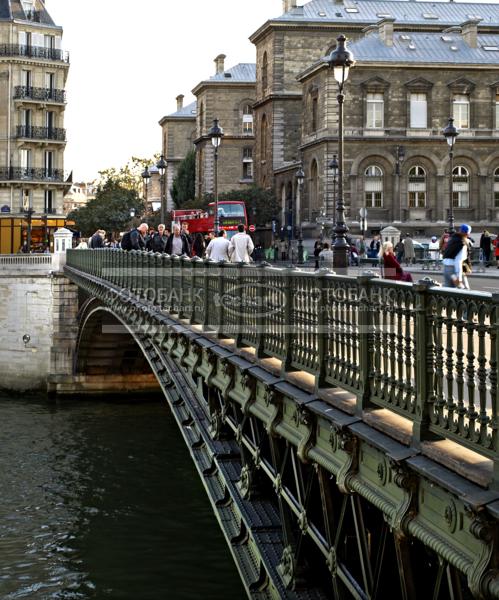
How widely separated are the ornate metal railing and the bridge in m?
0.01

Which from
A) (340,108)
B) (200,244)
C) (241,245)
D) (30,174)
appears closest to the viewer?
(340,108)

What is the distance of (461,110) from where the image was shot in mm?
60625

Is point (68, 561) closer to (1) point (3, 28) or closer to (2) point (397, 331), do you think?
(2) point (397, 331)

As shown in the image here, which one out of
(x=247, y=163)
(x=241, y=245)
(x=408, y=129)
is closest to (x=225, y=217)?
(x=408, y=129)

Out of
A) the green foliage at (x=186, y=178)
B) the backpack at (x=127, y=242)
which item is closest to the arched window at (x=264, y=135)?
the green foliage at (x=186, y=178)

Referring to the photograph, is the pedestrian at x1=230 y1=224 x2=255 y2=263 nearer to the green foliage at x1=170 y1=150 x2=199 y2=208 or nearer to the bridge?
the bridge

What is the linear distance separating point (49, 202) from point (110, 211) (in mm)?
30499

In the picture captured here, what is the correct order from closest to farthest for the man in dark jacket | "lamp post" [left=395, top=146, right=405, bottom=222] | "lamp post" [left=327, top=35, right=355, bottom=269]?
"lamp post" [left=327, top=35, right=355, bottom=269] → the man in dark jacket → "lamp post" [left=395, top=146, right=405, bottom=222]

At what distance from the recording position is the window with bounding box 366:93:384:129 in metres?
59.8

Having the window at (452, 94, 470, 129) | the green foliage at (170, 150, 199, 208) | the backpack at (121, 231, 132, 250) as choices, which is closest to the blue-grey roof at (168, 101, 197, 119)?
the green foliage at (170, 150, 199, 208)

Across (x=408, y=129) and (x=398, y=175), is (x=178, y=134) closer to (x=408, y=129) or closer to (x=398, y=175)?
(x=408, y=129)

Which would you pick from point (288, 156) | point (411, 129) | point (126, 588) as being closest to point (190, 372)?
point (126, 588)

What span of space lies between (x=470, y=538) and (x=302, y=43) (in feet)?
235

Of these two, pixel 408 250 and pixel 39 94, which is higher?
pixel 39 94
